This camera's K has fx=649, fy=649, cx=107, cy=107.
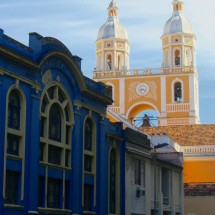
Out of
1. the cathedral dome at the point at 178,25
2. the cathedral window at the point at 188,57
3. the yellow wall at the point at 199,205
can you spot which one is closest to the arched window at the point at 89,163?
the yellow wall at the point at 199,205

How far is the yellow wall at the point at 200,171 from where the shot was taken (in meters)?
53.6

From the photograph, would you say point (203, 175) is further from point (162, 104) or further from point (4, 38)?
point (4, 38)

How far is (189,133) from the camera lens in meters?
57.7

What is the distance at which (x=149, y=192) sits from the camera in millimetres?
36125

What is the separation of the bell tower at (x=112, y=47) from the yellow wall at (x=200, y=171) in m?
24.3

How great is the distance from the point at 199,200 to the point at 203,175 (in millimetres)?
9021

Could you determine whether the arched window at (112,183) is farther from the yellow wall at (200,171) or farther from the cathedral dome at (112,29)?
the cathedral dome at (112,29)

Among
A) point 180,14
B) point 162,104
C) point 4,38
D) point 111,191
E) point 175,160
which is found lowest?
point 111,191

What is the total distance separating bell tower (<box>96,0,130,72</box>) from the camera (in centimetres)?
7625

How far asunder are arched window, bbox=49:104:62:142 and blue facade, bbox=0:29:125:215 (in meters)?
0.04

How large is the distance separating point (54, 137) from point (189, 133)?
1250 inches

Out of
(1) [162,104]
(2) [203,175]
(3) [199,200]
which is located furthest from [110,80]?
(3) [199,200]

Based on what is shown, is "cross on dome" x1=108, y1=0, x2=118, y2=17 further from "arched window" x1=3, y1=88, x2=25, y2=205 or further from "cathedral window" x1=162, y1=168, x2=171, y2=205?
"arched window" x1=3, y1=88, x2=25, y2=205

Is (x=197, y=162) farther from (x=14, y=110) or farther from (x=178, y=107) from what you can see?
(x=14, y=110)
